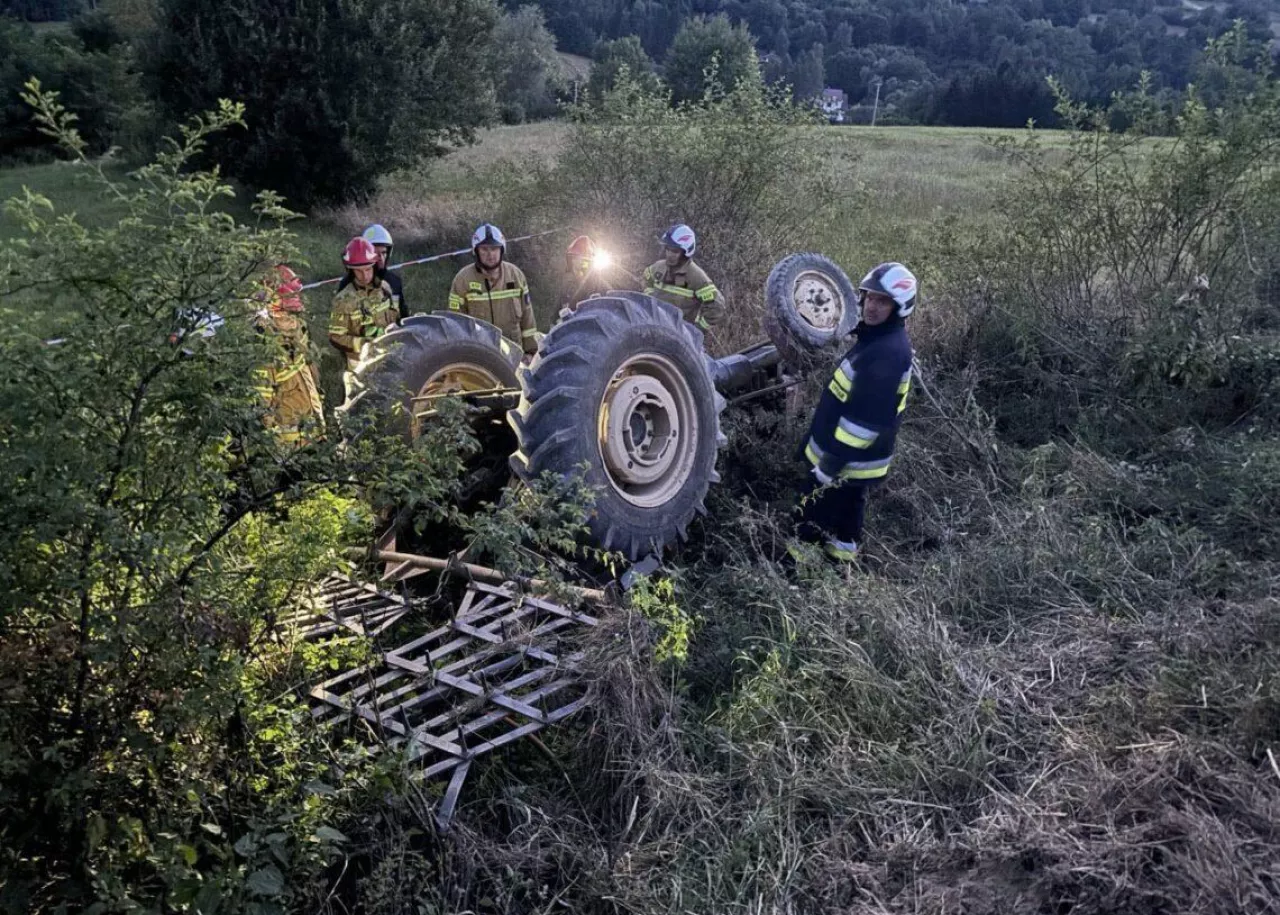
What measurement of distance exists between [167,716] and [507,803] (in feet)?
3.84

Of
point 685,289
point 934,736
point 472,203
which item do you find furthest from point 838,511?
point 472,203

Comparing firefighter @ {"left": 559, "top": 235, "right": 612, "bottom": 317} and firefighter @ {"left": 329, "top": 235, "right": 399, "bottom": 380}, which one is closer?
firefighter @ {"left": 329, "top": 235, "right": 399, "bottom": 380}

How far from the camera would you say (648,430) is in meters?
4.58

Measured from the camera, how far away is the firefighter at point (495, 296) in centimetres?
665

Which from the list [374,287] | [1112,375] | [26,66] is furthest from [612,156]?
[26,66]

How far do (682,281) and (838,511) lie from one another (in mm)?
2727

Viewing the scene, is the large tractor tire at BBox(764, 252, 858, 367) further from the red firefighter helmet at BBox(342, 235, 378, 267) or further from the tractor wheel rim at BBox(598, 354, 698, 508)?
the red firefighter helmet at BBox(342, 235, 378, 267)

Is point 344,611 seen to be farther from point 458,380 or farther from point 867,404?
point 867,404

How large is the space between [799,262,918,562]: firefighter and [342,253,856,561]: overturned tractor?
2.03ft

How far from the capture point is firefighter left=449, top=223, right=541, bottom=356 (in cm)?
665

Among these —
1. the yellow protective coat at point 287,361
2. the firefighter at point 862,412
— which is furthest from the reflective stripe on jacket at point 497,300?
the yellow protective coat at point 287,361

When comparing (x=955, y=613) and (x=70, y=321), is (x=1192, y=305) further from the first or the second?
(x=70, y=321)

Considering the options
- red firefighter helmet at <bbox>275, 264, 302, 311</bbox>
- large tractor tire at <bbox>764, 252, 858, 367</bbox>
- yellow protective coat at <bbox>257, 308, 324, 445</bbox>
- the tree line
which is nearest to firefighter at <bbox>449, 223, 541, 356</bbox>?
large tractor tire at <bbox>764, 252, 858, 367</bbox>

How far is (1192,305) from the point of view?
6484mm
